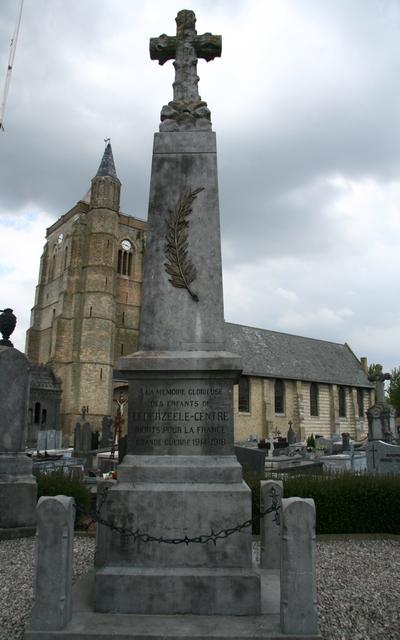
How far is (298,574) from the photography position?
139 inches

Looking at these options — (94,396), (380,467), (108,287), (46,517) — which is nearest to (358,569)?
(46,517)

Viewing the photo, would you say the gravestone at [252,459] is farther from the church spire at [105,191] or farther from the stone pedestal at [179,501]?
the church spire at [105,191]

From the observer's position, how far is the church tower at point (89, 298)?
1784 inches

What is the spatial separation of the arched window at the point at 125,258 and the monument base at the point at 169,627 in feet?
172

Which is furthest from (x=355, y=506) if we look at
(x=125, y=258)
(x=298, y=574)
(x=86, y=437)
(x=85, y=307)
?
(x=125, y=258)

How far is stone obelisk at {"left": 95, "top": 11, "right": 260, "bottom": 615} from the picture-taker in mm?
4023

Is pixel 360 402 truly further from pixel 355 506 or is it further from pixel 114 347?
pixel 355 506

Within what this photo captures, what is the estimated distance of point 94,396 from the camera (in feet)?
146

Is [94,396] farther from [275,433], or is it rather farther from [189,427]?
[189,427]

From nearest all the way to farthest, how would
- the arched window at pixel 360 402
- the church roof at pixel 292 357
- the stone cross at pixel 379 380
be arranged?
the stone cross at pixel 379 380
the church roof at pixel 292 357
the arched window at pixel 360 402

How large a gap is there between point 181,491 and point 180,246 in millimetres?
2538

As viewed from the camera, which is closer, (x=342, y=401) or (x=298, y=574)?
(x=298, y=574)

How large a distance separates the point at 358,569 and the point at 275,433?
32.9m

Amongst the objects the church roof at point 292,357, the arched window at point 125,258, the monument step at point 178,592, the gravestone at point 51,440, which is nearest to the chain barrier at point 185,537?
the monument step at point 178,592
